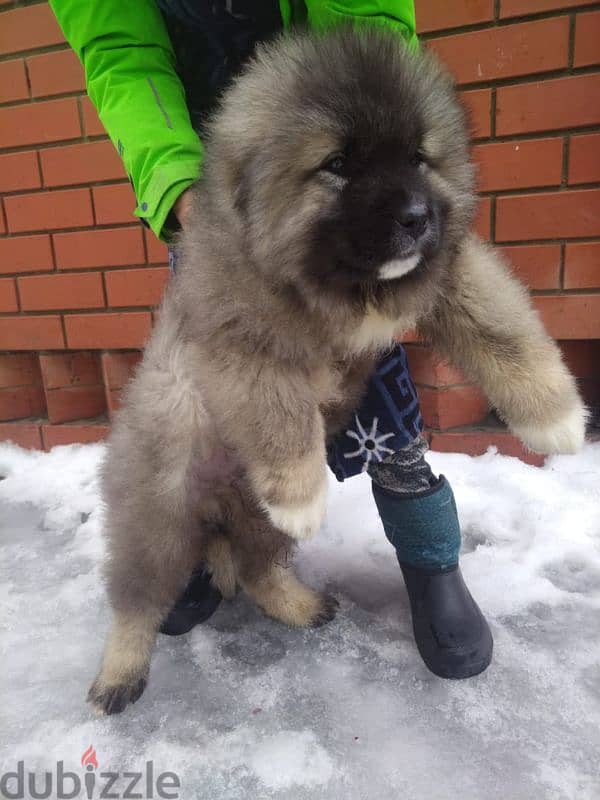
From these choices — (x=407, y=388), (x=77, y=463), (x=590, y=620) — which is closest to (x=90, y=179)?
(x=77, y=463)

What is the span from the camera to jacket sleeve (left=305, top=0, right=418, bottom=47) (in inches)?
47.0

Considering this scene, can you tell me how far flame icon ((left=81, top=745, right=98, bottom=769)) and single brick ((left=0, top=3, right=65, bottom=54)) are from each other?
2.35 metres

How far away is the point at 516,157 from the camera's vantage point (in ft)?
6.64

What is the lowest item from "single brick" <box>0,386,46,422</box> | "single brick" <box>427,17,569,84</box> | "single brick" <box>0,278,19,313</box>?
"single brick" <box>0,386,46,422</box>

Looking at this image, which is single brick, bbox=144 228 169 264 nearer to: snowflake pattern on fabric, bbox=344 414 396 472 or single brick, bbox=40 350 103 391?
single brick, bbox=40 350 103 391

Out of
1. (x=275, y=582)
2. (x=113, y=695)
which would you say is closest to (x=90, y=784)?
(x=113, y=695)

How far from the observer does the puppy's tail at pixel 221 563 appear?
1.55 metres

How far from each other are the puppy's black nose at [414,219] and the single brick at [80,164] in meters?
1.70

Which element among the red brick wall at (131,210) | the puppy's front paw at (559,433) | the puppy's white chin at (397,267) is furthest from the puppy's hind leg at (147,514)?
A: the red brick wall at (131,210)

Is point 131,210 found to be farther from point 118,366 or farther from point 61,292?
point 118,366

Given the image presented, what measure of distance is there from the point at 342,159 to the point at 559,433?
70cm

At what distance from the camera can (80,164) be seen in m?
A: 2.36

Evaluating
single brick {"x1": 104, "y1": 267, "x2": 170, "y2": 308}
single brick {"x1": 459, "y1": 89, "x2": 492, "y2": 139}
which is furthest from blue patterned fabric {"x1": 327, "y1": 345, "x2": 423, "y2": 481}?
single brick {"x1": 104, "y1": 267, "x2": 170, "y2": 308}

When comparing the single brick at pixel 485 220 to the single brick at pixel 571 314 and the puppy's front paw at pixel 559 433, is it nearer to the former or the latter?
the single brick at pixel 571 314
